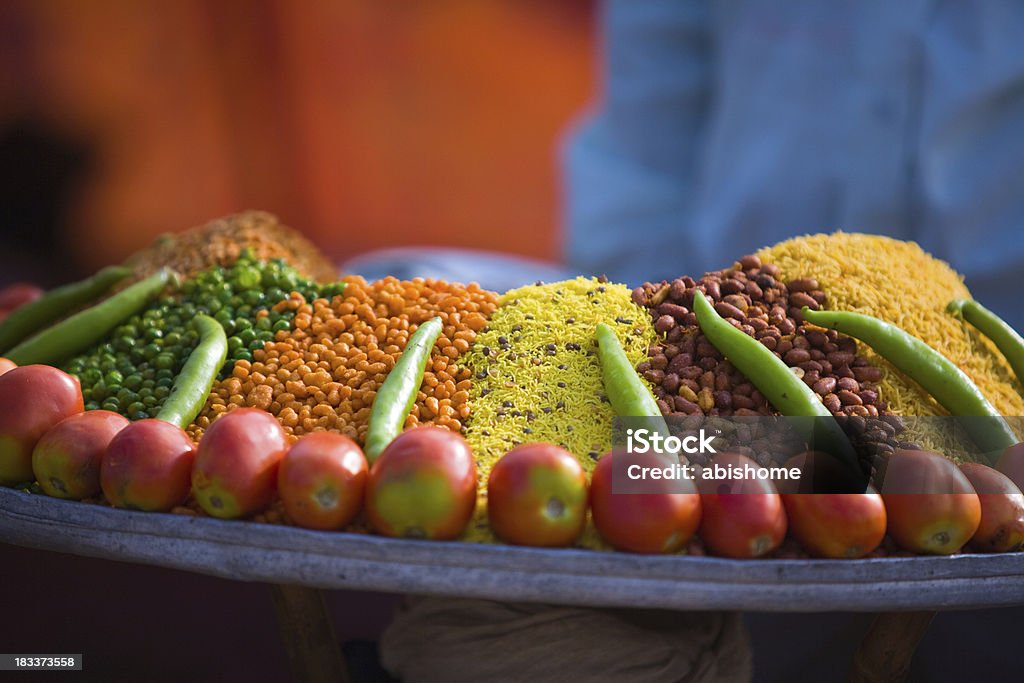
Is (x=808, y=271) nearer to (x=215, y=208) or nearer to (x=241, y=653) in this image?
(x=241, y=653)

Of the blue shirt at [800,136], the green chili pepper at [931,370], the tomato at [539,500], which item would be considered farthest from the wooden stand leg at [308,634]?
the blue shirt at [800,136]

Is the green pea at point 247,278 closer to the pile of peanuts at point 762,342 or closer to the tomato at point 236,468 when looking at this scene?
the tomato at point 236,468

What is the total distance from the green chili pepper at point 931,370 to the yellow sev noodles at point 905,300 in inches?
1.2

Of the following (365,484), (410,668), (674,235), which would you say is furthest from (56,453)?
(674,235)

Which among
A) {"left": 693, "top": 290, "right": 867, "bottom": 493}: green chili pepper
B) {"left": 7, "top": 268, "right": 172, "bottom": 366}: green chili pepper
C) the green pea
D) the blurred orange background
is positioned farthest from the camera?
the blurred orange background

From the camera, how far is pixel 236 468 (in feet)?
3.45

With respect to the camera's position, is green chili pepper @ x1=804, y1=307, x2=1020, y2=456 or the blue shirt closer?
green chili pepper @ x1=804, y1=307, x2=1020, y2=456

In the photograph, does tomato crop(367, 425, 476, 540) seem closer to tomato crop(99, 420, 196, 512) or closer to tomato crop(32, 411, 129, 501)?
tomato crop(99, 420, 196, 512)

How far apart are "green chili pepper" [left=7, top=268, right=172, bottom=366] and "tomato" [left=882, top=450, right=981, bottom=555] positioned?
1.38 metres

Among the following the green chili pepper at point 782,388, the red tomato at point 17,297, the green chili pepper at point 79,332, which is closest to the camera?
the green chili pepper at point 782,388

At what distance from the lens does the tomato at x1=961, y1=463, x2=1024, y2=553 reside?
1.07 m

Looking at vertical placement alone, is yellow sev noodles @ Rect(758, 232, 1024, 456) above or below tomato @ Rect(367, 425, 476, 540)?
above

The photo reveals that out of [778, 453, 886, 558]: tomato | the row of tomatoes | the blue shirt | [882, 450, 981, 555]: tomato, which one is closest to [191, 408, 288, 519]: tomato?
the row of tomatoes

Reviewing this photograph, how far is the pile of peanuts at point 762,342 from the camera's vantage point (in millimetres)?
1246
